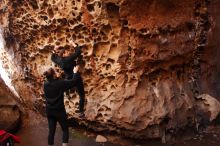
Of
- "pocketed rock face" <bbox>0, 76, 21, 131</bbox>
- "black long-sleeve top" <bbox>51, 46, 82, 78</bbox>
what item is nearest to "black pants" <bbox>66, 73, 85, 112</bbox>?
"black long-sleeve top" <bbox>51, 46, 82, 78</bbox>

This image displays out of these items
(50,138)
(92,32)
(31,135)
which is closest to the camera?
(50,138)

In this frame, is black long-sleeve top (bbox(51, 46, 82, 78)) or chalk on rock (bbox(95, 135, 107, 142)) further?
chalk on rock (bbox(95, 135, 107, 142))

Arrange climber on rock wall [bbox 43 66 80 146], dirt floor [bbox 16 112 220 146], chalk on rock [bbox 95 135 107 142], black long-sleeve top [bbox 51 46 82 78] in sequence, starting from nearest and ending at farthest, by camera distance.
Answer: climber on rock wall [bbox 43 66 80 146]
black long-sleeve top [bbox 51 46 82 78]
dirt floor [bbox 16 112 220 146]
chalk on rock [bbox 95 135 107 142]

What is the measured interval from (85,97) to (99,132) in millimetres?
878

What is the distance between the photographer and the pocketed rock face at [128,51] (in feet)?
27.4

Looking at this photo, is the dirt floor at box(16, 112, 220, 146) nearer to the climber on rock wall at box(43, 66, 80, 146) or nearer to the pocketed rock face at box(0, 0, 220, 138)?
the pocketed rock face at box(0, 0, 220, 138)

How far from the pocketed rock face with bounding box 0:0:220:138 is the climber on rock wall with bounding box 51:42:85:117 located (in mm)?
167

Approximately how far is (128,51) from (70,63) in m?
1.19

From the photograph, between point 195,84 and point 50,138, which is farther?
point 195,84

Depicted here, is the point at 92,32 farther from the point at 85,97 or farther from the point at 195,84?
the point at 195,84

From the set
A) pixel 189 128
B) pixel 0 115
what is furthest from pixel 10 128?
pixel 189 128

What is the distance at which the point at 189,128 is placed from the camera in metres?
9.29

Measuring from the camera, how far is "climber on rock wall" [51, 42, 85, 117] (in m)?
8.12

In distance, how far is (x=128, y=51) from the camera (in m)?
8.41
